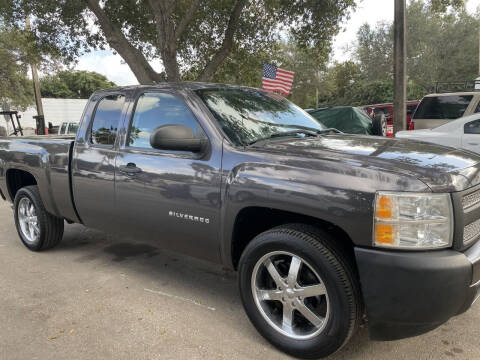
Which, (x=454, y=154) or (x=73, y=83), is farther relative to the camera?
(x=73, y=83)

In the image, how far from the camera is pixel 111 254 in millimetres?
4715

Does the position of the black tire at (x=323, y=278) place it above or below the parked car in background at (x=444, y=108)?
below

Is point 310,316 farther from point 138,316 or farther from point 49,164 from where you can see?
point 49,164

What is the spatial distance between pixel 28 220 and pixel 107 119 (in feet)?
6.32

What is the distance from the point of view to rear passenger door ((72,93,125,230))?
3662 millimetres

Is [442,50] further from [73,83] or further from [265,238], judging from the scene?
[73,83]

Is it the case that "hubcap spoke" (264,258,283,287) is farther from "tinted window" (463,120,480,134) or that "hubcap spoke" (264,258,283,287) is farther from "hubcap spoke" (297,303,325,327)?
"tinted window" (463,120,480,134)

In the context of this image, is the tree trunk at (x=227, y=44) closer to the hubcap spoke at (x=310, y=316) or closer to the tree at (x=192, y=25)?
the tree at (x=192, y=25)

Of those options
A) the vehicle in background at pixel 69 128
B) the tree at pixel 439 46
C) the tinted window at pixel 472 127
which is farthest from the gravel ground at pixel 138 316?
the tree at pixel 439 46

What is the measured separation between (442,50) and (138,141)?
30944 millimetres

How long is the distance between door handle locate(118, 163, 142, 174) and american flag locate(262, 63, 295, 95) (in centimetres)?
1021

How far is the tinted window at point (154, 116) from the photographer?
3.26 meters

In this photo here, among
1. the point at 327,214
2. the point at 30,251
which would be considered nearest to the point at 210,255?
the point at 327,214

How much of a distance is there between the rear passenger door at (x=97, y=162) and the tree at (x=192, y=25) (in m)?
7.43
